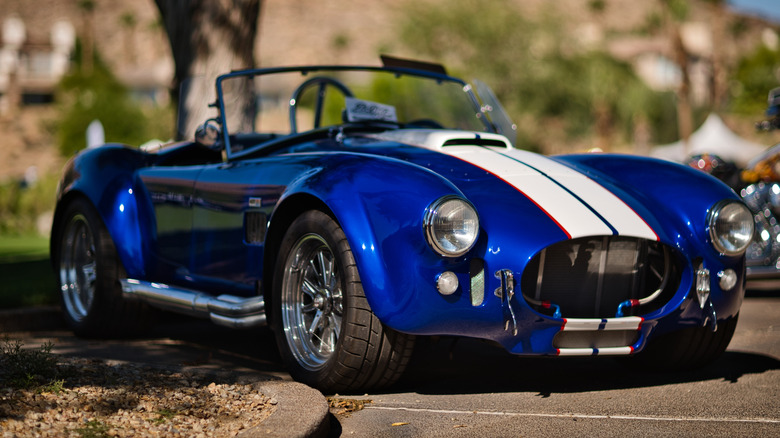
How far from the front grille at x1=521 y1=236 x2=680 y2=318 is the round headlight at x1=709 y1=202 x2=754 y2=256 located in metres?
0.26

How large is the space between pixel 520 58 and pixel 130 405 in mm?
41920

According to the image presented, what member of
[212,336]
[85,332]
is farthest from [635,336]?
[85,332]

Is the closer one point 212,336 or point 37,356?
point 37,356

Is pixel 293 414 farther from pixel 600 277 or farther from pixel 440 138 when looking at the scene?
pixel 440 138

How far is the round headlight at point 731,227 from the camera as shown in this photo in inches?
163

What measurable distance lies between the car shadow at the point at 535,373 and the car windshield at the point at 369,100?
1.36 meters

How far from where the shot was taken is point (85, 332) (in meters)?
5.69

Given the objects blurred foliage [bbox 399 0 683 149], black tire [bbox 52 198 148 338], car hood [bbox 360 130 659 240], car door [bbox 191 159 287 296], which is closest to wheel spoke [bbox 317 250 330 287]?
car door [bbox 191 159 287 296]

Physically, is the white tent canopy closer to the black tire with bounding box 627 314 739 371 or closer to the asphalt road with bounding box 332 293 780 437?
the asphalt road with bounding box 332 293 780 437

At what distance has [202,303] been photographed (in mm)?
4656

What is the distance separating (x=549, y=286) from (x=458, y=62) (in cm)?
4154

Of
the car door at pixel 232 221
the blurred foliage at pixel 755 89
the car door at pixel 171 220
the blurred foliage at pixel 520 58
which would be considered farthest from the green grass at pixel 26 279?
the blurred foliage at pixel 755 89

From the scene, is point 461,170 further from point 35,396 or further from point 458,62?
point 458,62

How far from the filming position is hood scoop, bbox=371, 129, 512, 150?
183 inches
